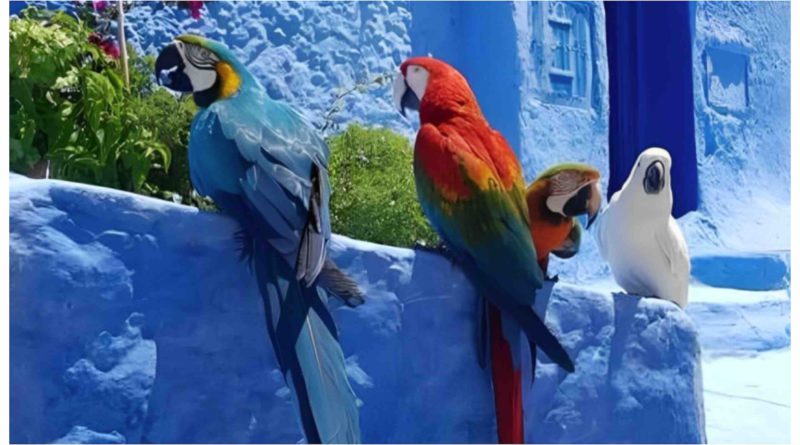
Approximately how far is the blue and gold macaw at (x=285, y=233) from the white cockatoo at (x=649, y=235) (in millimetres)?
1198

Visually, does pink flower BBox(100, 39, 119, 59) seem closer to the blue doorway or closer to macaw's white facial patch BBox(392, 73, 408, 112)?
macaw's white facial patch BBox(392, 73, 408, 112)

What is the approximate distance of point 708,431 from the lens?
4199 millimetres

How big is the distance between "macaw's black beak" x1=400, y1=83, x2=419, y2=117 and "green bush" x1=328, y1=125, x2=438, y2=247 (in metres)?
0.24

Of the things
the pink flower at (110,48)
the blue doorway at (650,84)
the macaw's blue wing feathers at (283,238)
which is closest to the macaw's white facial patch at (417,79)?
the macaw's blue wing feathers at (283,238)

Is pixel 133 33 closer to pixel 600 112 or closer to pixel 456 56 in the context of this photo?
pixel 456 56

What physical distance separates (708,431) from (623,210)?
0.88m

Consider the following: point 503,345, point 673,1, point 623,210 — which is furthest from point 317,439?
point 673,1

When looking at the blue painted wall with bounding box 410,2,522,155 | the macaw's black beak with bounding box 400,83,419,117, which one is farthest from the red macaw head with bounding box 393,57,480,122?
the blue painted wall with bounding box 410,2,522,155

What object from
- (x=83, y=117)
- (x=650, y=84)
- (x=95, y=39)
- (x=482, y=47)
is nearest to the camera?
(x=83, y=117)

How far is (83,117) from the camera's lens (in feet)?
11.9

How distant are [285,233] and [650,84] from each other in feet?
10.8

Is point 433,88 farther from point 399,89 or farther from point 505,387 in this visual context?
point 505,387

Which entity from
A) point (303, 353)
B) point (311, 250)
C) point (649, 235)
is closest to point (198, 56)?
point (311, 250)

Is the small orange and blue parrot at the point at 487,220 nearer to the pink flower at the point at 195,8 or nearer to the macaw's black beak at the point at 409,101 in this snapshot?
the macaw's black beak at the point at 409,101
